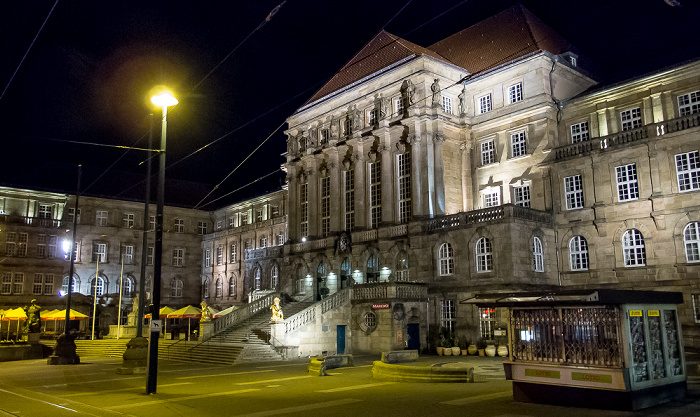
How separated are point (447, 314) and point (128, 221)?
167ft

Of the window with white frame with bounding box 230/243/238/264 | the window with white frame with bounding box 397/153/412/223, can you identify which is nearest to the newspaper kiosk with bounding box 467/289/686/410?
the window with white frame with bounding box 397/153/412/223

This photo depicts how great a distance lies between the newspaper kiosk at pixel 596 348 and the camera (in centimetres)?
1427

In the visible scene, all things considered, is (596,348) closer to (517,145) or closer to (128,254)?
(517,145)

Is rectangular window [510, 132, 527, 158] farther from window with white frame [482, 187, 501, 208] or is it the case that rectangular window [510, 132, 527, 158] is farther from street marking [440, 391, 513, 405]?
street marking [440, 391, 513, 405]

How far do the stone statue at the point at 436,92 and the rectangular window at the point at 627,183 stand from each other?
1343 centimetres

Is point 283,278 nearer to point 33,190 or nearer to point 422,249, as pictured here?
point 422,249

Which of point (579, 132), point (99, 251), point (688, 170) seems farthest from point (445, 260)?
point (99, 251)

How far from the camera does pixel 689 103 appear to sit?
33.4 metres

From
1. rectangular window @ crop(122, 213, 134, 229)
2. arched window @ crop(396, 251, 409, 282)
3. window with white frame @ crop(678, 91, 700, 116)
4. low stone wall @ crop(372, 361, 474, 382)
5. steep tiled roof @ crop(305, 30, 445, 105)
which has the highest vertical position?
steep tiled roof @ crop(305, 30, 445, 105)

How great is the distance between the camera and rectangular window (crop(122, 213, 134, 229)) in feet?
245

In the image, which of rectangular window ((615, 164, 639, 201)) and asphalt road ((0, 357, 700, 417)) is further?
rectangular window ((615, 164, 639, 201))

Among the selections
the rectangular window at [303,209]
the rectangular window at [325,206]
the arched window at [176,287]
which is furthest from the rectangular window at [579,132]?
the arched window at [176,287]

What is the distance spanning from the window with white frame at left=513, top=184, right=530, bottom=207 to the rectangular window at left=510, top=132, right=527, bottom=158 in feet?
7.54

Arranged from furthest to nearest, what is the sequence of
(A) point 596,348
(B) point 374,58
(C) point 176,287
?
(C) point 176,287, (B) point 374,58, (A) point 596,348
